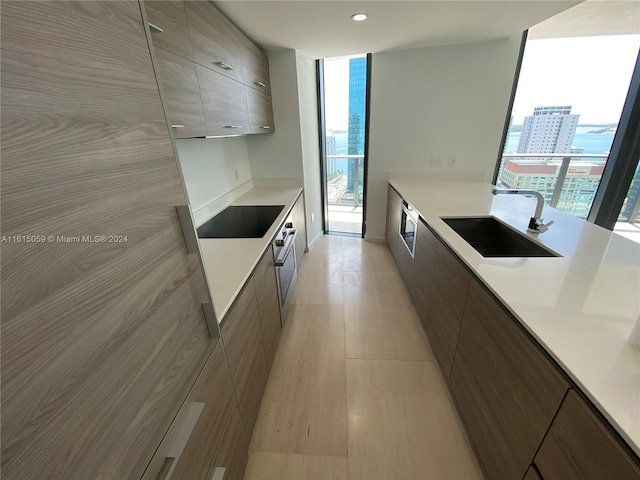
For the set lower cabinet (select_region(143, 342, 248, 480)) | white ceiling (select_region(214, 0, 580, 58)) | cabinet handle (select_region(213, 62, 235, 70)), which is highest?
white ceiling (select_region(214, 0, 580, 58))

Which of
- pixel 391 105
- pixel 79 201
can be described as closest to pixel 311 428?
pixel 79 201

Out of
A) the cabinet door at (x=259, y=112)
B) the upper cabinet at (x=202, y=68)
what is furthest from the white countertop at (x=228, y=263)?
the cabinet door at (x=259, y=112)

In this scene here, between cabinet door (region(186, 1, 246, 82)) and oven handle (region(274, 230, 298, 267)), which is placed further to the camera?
oven handle (region(274, 230, 298, 267))

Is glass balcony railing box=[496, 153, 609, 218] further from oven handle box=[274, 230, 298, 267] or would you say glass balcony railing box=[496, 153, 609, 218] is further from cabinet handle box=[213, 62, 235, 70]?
cabinet handle box=[213, 62, 235, 70]

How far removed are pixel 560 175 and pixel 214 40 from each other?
3652 millimetres

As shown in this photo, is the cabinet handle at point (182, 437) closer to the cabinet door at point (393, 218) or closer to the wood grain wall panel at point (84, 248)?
the wood grain wall panel at point (84, 248)

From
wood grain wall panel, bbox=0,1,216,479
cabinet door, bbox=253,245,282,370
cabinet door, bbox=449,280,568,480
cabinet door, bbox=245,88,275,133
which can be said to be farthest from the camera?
cabinet door, bbox=245,88,275,133

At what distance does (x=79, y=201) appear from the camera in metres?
0.40

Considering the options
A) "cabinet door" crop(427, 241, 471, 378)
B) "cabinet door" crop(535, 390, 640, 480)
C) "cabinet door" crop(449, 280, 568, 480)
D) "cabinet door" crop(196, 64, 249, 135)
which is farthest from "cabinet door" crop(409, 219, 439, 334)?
"cabinet door" crop(196, 64, 249, 135)

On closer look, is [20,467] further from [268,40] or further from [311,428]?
[268,40]

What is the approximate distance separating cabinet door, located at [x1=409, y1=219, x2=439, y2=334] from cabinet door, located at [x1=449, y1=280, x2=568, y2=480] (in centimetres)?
46

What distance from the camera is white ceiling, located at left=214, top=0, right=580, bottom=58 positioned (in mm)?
1684

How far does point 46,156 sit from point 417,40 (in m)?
2.99

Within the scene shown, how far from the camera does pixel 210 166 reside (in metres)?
2.07
